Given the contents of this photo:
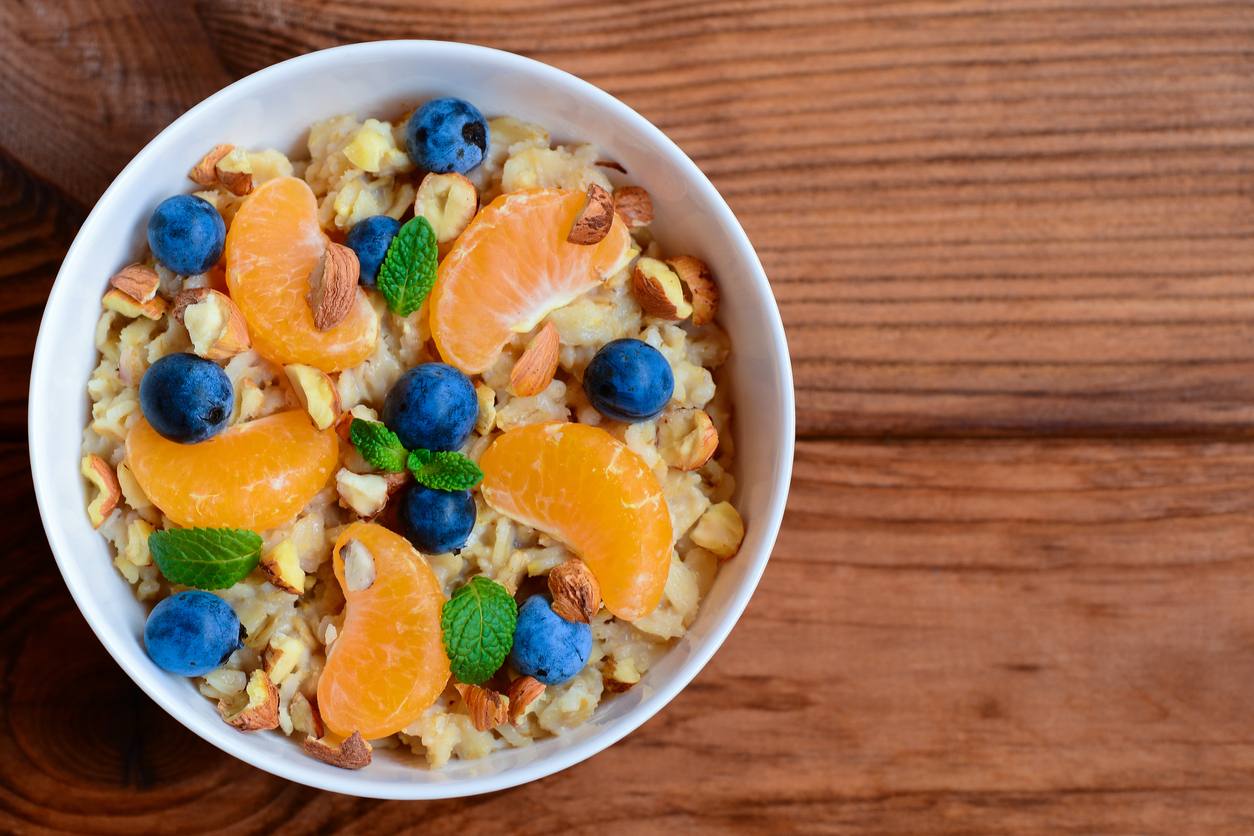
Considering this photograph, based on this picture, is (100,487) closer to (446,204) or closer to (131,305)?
(131,305)

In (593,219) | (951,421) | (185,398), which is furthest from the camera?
(951,421)

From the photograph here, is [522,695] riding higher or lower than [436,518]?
lower

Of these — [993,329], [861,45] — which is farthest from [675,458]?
[861,45]

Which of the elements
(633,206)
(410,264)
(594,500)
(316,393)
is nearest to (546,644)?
(594,500)

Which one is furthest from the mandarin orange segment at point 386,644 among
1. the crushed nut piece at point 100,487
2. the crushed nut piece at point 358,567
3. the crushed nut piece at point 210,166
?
the crushed nut piece at point 210,166

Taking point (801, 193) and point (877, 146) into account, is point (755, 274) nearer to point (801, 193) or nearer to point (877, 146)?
point (801, 193)

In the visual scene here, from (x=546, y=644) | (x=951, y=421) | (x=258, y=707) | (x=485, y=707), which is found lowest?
(x=258, y=707)

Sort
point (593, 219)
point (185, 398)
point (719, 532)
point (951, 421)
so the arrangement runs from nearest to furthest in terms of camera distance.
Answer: point (185, 398), point (593, 219), point (719, 532), point (951, 421)
